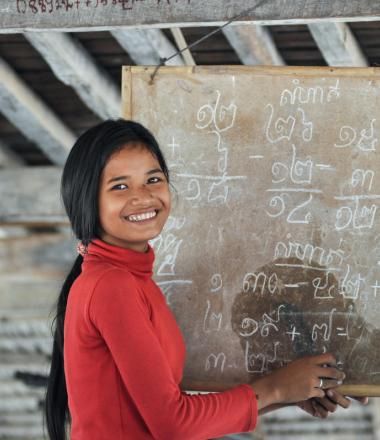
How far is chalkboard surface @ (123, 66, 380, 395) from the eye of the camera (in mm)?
2932

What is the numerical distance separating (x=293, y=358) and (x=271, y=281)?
228mm

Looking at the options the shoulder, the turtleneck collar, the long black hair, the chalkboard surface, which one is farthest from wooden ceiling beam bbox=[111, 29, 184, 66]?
the shoulder

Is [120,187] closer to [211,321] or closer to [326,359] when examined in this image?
[211,321]

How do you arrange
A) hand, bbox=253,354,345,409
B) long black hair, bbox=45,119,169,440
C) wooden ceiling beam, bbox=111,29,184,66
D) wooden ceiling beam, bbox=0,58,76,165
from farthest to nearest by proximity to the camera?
wooden ceiling beam, bbox=0,58,76,165 → wooden ceiling beam, bbox=111,29,184,66 → hand, bbox=253,354,345,409 → long black hair, bbox=45,119,169,440

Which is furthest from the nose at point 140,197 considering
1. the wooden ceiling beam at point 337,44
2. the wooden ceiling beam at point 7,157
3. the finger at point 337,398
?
the wooden ceiling beam at point 7,157

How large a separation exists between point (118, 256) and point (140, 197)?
0.50 feet

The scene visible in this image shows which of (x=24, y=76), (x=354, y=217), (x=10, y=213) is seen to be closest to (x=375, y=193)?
(x=354, y=217)

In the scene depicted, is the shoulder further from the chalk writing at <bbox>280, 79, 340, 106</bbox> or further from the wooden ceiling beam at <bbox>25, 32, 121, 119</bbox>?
the wooden ceiling beam at <bbox>25, 32, 121, 119</bbox>

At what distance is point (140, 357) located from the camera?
7.41ft

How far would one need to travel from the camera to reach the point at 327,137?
295 centimetres

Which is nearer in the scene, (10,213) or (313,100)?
(313,100)

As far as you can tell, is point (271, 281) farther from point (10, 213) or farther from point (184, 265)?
point (10, 213)

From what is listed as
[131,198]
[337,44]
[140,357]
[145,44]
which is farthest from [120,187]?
[145,44]

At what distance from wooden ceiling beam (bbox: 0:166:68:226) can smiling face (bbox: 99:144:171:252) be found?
2918mm
